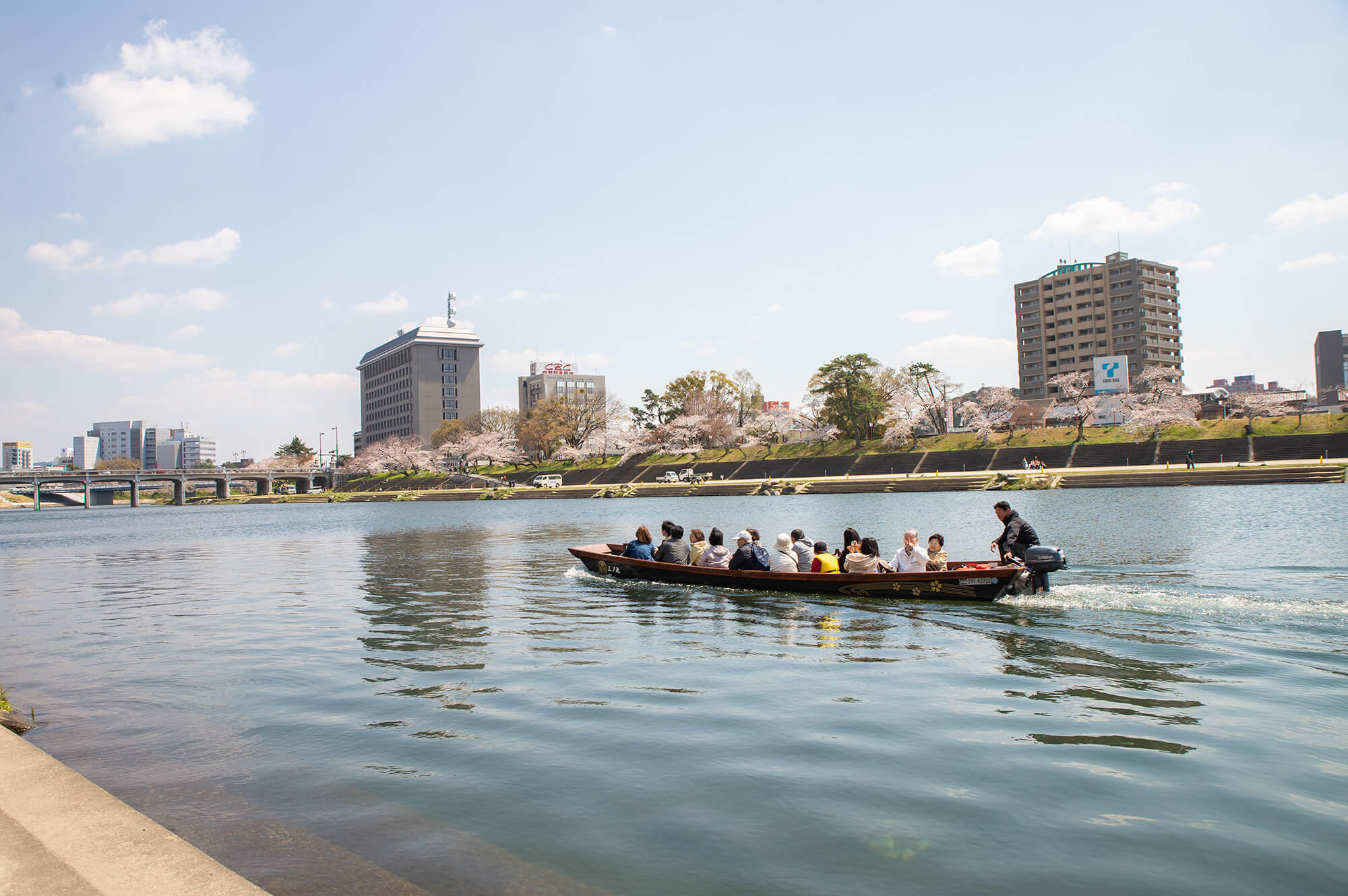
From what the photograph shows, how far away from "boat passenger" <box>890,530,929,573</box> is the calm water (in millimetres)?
726

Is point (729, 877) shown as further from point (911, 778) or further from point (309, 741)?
point (309, 741)

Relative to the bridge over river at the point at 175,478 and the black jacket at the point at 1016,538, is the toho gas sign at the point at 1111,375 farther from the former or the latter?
the bridge over river at the point at 175,478

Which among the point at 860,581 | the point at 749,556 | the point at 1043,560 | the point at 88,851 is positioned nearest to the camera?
the point at 88,851

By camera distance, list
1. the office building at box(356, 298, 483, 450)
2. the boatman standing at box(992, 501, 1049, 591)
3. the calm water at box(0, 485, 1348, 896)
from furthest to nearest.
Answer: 1. the office building at box(356, 298, 483, 450)
2. the boatman standing at box(992, 501, 1049, 591)
3. the calm water at box(0, 485, 1348, 896)

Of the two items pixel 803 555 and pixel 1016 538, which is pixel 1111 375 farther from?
pixel 803 555

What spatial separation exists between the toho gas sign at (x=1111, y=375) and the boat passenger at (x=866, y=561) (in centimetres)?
7885

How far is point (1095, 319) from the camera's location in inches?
4301

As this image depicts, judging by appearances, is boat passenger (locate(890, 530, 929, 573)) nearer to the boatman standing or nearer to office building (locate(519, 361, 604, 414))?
the boatman standing

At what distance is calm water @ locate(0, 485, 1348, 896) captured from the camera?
5.45 meters

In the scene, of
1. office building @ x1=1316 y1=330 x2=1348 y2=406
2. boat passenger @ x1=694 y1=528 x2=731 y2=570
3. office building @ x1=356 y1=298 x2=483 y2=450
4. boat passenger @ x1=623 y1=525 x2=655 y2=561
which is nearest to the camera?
boat passenger @ x1=694 y1=528 x2=731 y2=570

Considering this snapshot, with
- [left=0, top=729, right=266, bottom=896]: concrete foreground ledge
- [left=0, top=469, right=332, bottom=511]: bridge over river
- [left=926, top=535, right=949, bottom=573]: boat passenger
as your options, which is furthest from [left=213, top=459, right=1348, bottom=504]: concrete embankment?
[left=0, top=729, right=266, bottom=896]: concrete foreground ledge

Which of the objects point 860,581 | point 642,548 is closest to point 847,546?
point 860,581

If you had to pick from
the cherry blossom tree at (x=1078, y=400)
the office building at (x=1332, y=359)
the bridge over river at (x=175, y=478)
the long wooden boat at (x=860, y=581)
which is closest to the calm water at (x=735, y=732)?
the long wooden boat at (x=860, y=581)

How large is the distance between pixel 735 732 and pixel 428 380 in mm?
161539
